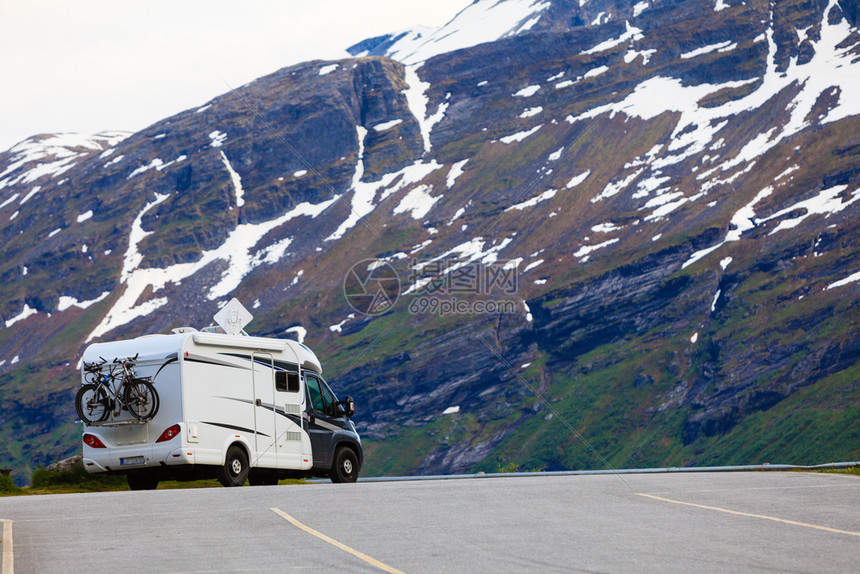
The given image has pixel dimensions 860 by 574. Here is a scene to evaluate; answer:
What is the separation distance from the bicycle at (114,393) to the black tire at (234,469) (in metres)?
2.00

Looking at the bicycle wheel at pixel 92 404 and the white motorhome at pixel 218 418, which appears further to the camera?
the bicycle wheel at pixel 92 404

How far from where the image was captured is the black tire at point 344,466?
26.7m

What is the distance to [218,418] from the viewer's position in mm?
24109

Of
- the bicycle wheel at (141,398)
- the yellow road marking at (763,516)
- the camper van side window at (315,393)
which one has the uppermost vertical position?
the bicycle wheel at (141,398)

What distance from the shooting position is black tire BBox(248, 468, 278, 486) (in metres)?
25.7

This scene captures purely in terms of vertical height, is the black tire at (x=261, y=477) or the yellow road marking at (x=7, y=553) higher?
the yellow road marking at (x=7, y=553)

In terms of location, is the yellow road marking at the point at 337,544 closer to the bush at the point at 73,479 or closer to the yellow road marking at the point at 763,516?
the yellow road marking at the point at 763,516

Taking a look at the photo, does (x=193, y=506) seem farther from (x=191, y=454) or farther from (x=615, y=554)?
(x=615, y=554)

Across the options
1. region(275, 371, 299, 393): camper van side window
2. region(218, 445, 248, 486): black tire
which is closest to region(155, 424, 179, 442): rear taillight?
region(218, 445, 248, 486): black tire

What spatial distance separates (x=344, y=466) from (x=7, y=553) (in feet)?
45.6

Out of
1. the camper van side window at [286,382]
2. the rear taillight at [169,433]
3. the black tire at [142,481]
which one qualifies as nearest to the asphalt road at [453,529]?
the rear taillight at [169,433]

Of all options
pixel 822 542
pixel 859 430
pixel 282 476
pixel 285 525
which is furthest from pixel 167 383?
→ pixel 859 430

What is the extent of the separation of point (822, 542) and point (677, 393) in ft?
604

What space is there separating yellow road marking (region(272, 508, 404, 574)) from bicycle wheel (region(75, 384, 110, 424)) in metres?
7.79
